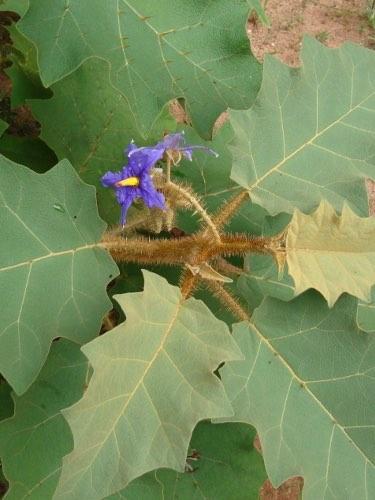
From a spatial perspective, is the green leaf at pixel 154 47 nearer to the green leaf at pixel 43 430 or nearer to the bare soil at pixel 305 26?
the green leaf at pixel 43 430

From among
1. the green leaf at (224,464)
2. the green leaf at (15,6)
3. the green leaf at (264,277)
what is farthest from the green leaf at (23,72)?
the green leaf at (224,464)

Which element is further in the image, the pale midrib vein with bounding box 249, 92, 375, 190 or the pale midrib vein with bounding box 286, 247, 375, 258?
the pale midrib vein with bounding box 249, 92, 375, 190

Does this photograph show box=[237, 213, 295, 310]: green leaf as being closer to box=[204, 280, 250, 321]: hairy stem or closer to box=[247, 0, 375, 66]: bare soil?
box=[204, 280, 250, 321]: hairy stem

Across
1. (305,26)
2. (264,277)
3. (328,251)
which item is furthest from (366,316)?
(305,26)

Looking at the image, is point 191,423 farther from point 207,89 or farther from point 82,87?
point 82,87

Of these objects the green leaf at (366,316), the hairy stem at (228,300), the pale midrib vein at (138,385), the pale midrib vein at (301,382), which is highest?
the pale midrib vein at (138,385)

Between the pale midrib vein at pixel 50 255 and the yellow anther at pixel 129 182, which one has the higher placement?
the yellow anther at pixel 129 182

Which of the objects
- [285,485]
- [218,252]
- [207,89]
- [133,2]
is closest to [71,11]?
[133,2]

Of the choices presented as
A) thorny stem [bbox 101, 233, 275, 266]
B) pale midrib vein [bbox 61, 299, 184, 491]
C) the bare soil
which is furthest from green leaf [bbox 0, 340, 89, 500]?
the bare soil
